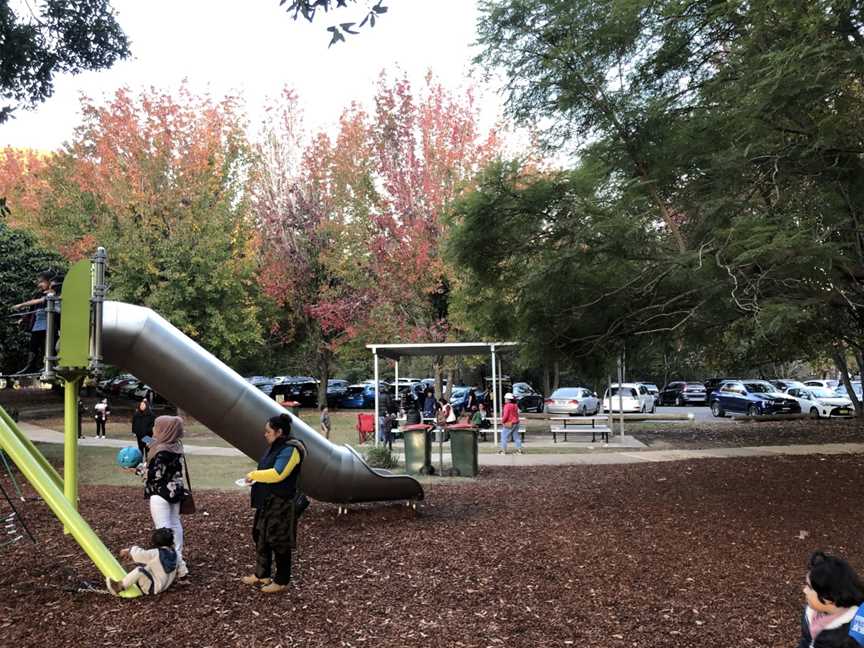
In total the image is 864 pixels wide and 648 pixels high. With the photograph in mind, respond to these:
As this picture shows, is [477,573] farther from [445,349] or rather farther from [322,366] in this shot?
[322,366]

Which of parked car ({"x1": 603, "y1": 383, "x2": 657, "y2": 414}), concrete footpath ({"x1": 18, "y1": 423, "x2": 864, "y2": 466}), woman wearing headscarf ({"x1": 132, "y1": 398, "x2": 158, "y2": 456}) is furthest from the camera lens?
parked car ({"x1": 603, "y1": 383, "x2": 657, "y2": 414})

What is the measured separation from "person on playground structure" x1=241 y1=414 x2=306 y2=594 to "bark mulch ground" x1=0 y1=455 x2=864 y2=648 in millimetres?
257

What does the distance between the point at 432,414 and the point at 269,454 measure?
552 inches

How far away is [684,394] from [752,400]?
13.9 m

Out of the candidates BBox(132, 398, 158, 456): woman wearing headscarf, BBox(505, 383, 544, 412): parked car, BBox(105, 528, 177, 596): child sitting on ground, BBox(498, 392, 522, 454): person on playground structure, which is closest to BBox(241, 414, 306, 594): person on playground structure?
BBox(105, 528, 177, 596): child sitting on ground

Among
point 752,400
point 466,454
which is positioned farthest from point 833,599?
point 752,400

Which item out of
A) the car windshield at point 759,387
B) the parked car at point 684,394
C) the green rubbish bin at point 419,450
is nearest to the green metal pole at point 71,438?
the green rubbish bin at point 419,450

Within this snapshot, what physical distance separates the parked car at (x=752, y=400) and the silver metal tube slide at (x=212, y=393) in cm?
2537

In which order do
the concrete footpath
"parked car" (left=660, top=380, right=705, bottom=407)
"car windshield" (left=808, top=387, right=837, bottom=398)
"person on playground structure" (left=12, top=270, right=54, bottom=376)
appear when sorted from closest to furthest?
"person on playground structure" (left=12, top=270, right=54, bottom=376) < the concrete footpath < "car windshield" (left=808, top=387, right=837, bottom=398) < "parked car" (left=660, top=380, right=705, bottom=407)

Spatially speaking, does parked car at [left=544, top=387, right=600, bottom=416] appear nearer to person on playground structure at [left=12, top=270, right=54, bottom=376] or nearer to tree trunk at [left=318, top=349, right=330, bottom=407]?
tree trunk at [left=318, top=349, right=330, bottom=407]

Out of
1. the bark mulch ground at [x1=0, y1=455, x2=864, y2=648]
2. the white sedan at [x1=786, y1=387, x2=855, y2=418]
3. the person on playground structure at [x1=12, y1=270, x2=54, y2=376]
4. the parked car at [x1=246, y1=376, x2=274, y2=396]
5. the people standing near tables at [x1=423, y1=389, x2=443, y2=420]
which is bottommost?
the bark mulch ground at [x1=0, y1=455, x2=864, y2=648]

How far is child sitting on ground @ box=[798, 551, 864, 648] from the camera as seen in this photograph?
2.74 metres

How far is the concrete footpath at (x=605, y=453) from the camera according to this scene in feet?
50.7

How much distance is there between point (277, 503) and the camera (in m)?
5.91
